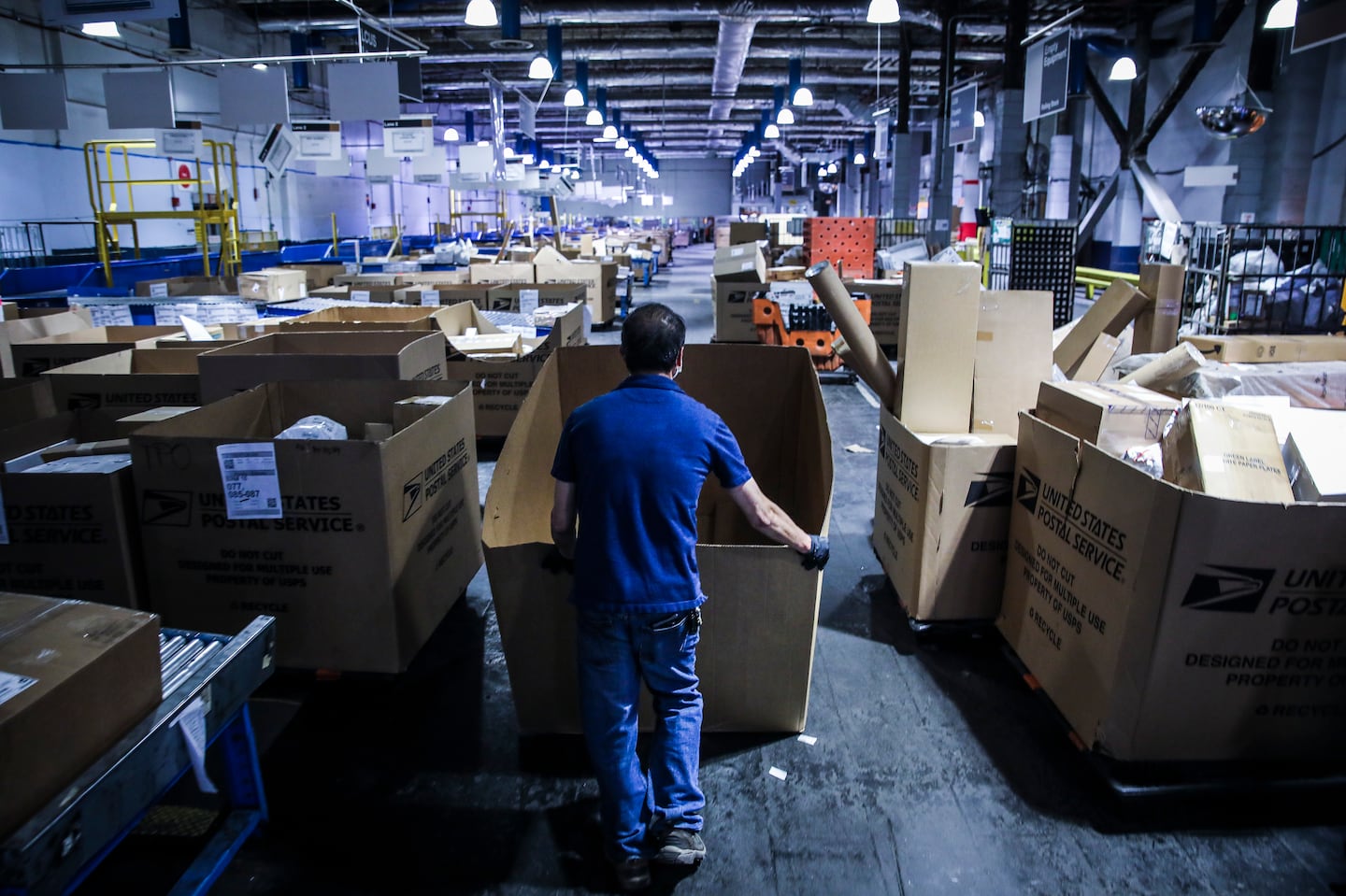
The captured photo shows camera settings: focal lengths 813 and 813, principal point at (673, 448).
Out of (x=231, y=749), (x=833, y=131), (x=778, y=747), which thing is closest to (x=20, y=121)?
(x=231, y=749)

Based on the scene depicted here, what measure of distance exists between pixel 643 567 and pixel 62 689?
1102mm

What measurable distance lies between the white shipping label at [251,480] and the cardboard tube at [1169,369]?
3100mm

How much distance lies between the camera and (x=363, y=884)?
6.64 ft

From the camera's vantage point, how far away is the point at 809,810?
90.5 inches

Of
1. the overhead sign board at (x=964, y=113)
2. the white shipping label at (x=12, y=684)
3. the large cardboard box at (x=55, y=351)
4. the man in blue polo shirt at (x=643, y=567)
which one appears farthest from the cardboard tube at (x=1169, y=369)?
the overhead sign board at (x=964, y=113)

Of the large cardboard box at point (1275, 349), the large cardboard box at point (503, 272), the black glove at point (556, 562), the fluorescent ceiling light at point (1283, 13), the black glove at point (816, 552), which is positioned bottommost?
the black glove at point (556, 562)

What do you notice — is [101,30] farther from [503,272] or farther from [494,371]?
[494,371]

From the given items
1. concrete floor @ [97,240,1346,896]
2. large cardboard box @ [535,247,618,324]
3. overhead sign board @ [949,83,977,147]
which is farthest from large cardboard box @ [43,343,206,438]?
overhead sign board @ [949,83,977,147]

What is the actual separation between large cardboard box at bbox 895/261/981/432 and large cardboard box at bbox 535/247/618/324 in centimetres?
785

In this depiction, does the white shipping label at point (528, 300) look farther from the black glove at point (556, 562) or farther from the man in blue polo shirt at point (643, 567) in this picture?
the man in blue polo shirt at point (643, 567)

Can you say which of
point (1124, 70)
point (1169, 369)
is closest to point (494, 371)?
point (1169, 369)

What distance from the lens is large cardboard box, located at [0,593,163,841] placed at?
1.27 m

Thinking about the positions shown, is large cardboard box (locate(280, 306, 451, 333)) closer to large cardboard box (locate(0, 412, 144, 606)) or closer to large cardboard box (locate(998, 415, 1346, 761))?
large cardboard box (locate(0, 412, 144, 606))

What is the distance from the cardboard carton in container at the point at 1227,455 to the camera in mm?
2152
